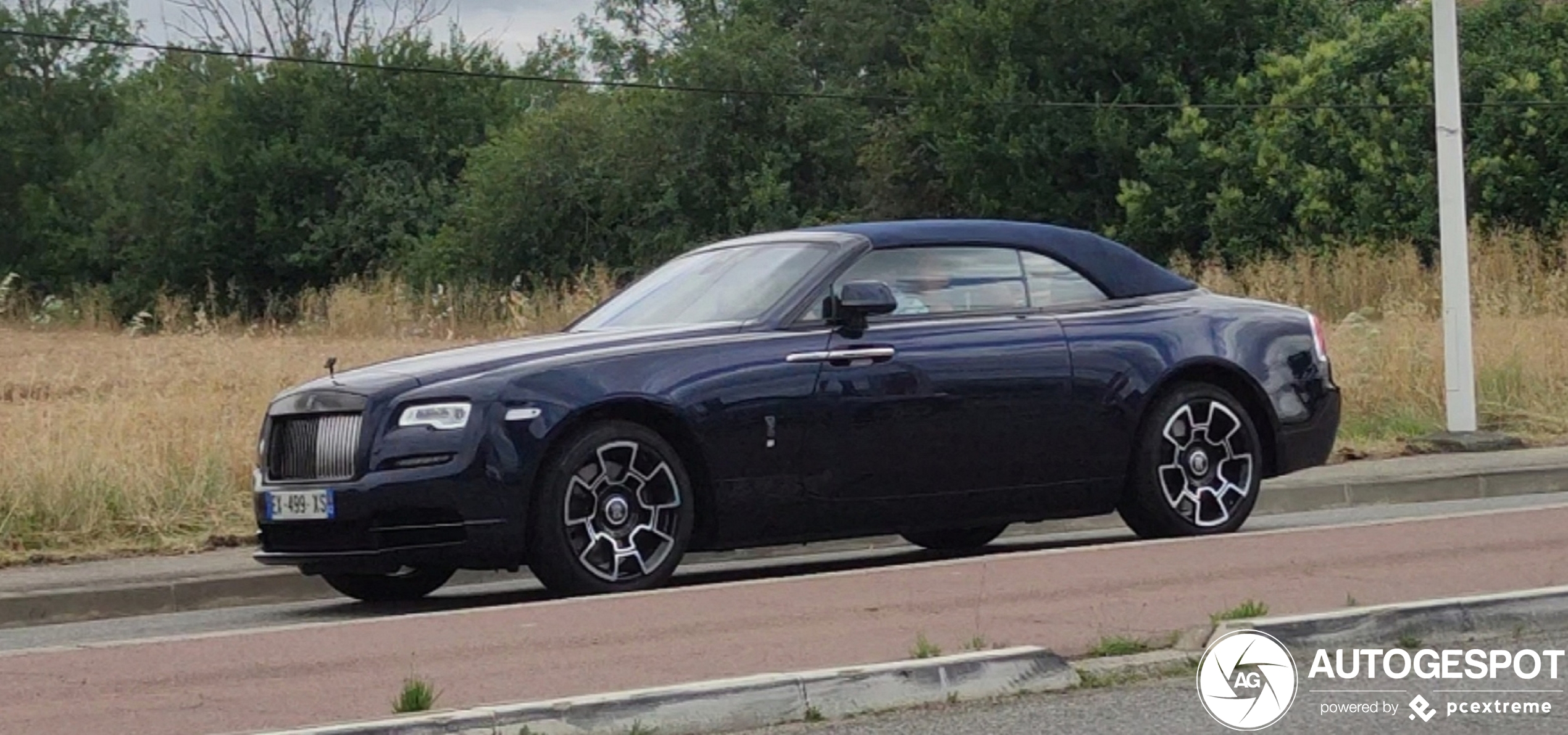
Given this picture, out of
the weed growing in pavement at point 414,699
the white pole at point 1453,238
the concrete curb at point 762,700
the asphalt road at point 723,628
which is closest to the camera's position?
the concrete curb at point 762,700

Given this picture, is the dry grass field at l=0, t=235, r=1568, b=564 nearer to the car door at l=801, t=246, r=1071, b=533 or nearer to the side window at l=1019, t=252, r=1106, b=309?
the car door at l=801, t=246, r=1071, b=533

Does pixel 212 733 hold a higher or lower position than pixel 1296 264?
lower

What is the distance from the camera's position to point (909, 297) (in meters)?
10.6

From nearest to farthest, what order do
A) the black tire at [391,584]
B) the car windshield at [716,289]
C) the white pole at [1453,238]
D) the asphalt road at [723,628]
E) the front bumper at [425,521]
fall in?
the asphalt road at [723,628]
the front bumper at [425,521]
the car windshield at [716,289]
the black tire at [391,584]
the white pole at [1453,238]

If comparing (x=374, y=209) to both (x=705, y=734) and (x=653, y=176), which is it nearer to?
(x=653, y=176)

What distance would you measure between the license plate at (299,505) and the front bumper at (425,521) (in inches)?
1.7

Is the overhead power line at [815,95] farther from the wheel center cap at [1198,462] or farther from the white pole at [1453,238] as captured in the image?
the wheel center cap at [1198,462]

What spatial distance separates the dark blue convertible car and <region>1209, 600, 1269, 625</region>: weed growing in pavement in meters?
2.46

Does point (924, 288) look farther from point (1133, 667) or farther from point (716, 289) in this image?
point (1133, 667)

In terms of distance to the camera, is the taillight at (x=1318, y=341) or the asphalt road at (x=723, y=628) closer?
the asphalt road at (x=723, y=628)

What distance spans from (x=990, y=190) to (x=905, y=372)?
4272 centimetres

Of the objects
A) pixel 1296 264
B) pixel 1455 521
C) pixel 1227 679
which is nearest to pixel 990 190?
pixel 1296 264

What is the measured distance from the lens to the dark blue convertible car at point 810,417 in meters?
9.32

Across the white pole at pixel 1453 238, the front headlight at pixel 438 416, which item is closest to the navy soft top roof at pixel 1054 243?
the front headlight at pixel 438 416
